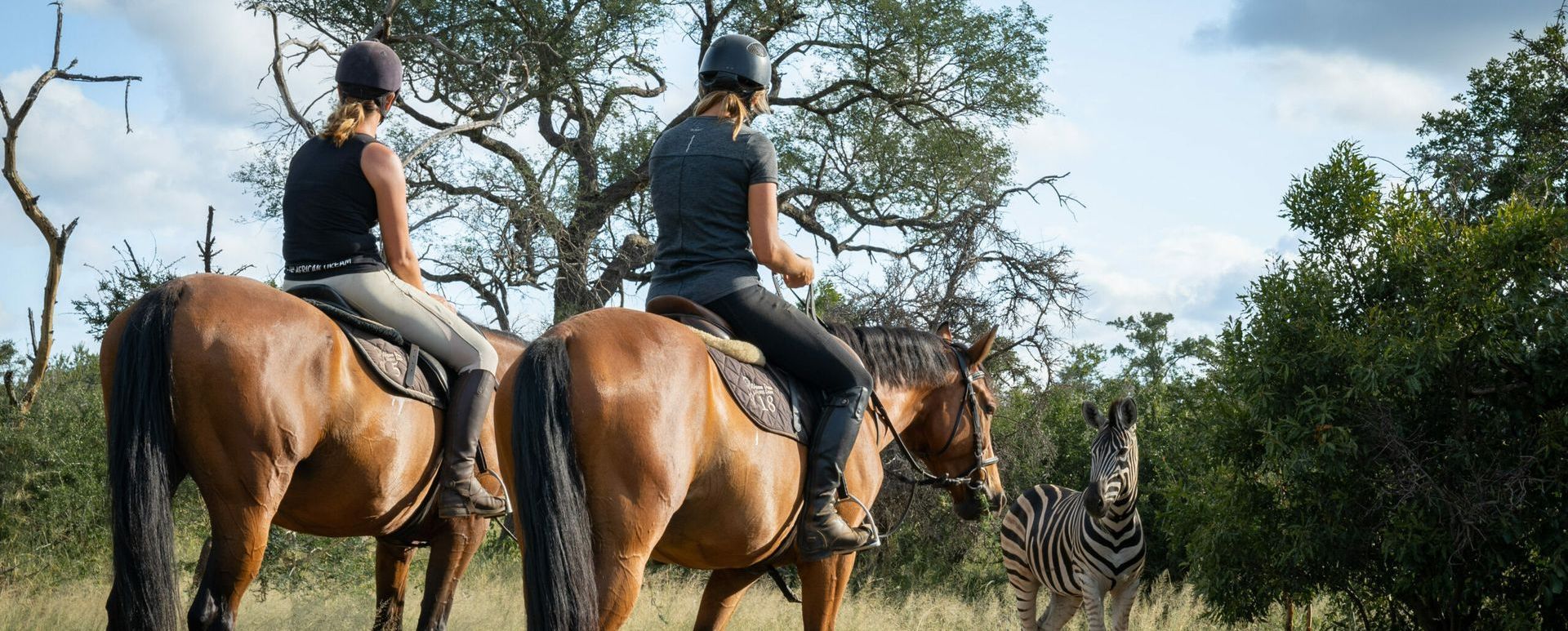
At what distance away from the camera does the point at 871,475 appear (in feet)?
16.0

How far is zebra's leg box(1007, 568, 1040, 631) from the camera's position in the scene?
9664mm

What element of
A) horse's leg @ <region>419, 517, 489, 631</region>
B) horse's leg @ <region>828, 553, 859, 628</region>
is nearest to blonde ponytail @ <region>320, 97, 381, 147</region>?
horse's leg @ <region>419, 517, 489, 631</region>

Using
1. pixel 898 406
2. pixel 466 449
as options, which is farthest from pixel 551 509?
pixel 898 406

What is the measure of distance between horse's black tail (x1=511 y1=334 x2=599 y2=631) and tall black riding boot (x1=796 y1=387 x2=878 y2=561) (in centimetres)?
106

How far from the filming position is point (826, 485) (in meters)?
4.36

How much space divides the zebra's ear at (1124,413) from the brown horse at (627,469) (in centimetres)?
445

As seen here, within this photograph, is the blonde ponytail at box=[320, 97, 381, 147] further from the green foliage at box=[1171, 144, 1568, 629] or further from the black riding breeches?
the green foliage at box=[1171, 144, 1568, 629]

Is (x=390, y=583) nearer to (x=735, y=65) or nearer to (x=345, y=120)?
(x=345, y=120)

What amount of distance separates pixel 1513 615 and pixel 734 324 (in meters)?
5.38

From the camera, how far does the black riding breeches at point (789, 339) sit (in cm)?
441

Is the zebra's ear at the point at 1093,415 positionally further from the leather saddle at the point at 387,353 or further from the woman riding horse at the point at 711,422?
the leather saddle at the point at 387,353

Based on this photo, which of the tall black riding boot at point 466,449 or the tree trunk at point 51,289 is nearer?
the tall black riding boot at point 466,449

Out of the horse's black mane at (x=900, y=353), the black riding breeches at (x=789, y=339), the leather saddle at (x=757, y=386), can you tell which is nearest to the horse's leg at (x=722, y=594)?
the leather saddle at (x=757, y=386)

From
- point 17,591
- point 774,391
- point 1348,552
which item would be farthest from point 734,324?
point 17,591
